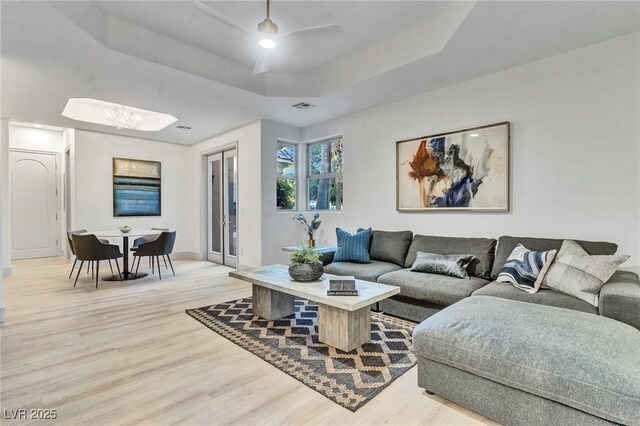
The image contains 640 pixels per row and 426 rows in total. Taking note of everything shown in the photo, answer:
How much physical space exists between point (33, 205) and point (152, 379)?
7211 mm

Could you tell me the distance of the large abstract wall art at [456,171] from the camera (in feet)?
11.3

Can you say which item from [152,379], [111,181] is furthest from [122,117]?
[152,379]

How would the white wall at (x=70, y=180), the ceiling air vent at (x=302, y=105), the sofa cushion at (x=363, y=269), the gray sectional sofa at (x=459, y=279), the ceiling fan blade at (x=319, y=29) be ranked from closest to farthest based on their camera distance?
the gray sectional sofa at (x=459, y=279) → the ceiling fan blade at (x=319, y=29) → the sofa cushion at (x=363, y=269) → the ceiling air vent at (x=302, y=105) → the white wall at (x=70, y=180)

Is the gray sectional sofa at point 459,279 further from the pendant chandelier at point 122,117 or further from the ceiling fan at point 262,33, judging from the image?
the pendant chandelier at point 122,117

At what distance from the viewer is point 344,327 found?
2.47m

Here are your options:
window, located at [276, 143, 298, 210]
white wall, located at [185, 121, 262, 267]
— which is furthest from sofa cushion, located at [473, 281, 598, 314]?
window, located at [276, 143, 298, 210]

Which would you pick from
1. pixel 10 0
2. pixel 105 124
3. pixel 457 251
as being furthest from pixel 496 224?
pixel 105 124

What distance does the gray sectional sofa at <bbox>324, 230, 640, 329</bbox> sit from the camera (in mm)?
2125

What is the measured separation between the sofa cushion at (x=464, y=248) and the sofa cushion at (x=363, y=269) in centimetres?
30

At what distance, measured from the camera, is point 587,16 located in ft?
8.23

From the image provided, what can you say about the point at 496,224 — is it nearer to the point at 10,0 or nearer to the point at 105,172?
the point at 10,0

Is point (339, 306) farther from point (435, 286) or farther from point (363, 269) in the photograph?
point (363, 269)

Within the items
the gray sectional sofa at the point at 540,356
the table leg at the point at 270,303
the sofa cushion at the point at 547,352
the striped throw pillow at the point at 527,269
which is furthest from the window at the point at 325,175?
the sofa cushion at the point at 547,352

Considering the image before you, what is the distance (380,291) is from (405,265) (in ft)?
4.35
